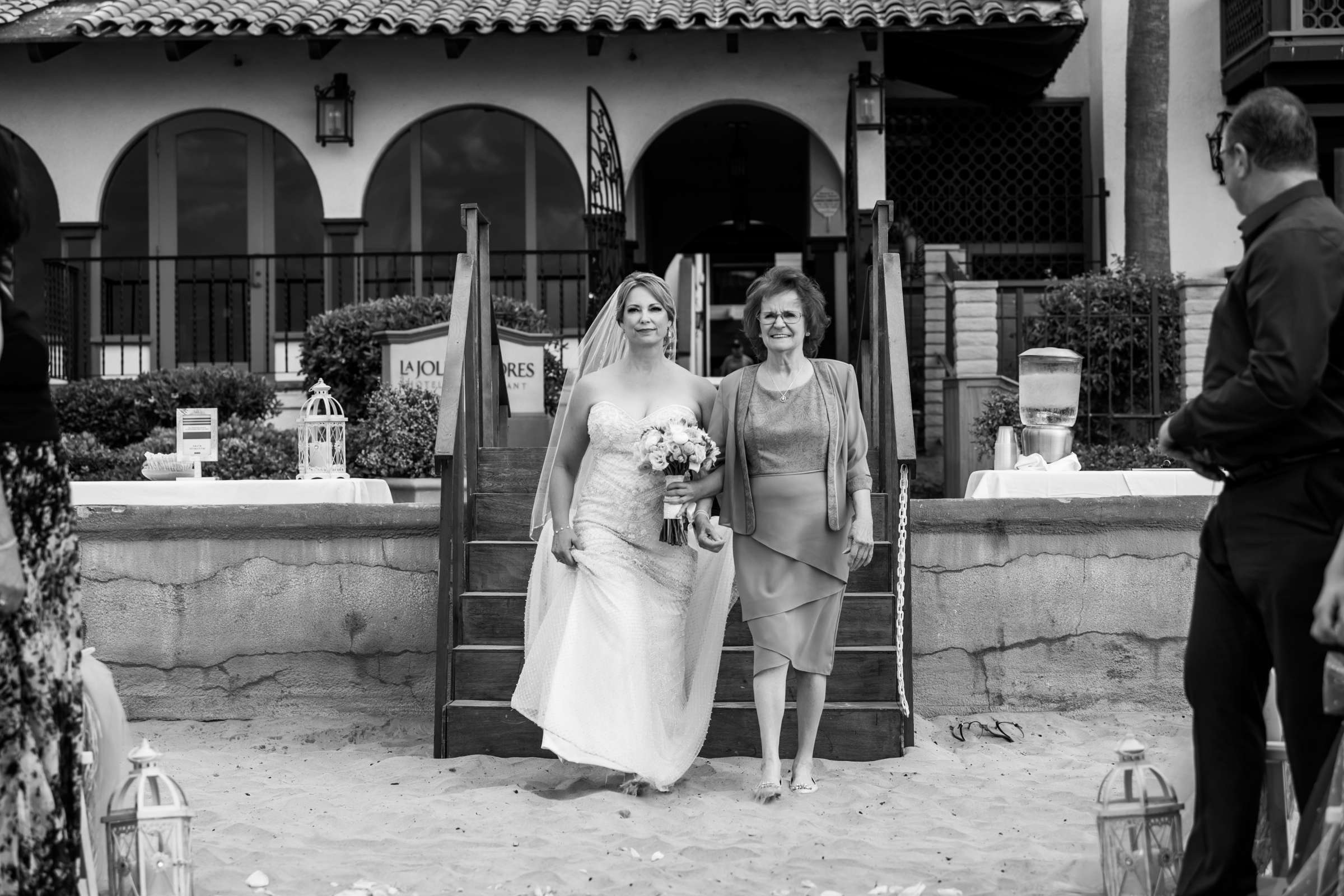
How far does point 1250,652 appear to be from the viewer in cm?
331

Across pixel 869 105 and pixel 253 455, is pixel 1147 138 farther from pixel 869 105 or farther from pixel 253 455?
pixel 253 455

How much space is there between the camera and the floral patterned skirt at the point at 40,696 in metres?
3.22

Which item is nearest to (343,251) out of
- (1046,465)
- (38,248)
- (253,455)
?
(253,455)

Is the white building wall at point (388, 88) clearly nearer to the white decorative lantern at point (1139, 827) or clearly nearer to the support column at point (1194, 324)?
the support column at point (1194, 324)

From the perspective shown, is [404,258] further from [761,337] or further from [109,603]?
[761,337]

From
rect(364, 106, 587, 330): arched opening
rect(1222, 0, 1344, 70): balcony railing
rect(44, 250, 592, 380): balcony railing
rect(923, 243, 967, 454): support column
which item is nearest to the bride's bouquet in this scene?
rect(923, 243, 967, 454): support column

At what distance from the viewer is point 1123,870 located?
361cm

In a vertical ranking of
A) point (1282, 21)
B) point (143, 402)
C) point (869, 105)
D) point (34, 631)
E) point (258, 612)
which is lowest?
point (258, 612)

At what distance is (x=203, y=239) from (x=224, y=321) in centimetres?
85

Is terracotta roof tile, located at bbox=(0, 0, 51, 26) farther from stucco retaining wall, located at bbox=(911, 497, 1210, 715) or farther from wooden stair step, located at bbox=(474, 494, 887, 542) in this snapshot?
stucco retaining wall, located at bbox=(911, 497, 1210, 715)

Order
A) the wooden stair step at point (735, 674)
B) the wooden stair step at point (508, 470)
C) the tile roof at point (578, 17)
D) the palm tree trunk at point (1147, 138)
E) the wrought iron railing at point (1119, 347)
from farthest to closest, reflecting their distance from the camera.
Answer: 1. the palm tree trunk at point (1147, 138)
2. the tile roof at point (578, 17)
3. the wrought iron railing at point (1119, 347)
4. the wooden stair step at point (508, 470)
5. the wooden stair step at point (735, 674)

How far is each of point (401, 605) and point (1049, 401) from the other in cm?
354

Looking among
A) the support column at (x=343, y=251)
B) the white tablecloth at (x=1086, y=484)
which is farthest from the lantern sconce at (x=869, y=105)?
the white tablecloth at (x=1086, y=484)

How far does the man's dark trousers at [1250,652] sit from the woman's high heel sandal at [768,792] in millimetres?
2020
